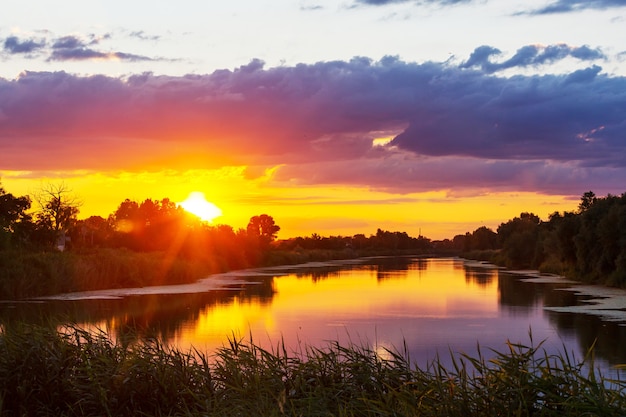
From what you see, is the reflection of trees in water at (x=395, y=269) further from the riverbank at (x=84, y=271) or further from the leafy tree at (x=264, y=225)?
the leafy tree at (x=264, y=225)

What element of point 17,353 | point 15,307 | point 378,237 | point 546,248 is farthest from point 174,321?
point 378,237

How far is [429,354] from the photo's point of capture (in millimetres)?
17391

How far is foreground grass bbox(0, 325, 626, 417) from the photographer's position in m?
8.16

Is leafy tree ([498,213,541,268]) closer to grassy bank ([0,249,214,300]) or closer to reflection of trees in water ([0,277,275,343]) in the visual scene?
grassy bank ([0,249,214,300])

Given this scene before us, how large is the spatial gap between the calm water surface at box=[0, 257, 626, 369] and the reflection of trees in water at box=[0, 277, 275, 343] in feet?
0.12

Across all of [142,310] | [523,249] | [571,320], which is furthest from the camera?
[523,249]

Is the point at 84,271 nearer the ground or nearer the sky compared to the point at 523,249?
nearer the ground

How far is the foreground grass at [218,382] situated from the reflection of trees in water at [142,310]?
826 centimetres

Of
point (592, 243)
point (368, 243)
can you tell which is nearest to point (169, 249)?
point (592, 243)

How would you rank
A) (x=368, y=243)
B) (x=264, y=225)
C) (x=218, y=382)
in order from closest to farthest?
(x=218, y=382)
(x=264, y=225)
(x=368, y=243)

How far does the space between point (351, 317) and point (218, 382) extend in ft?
50.1

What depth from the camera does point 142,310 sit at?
2752 centimetres

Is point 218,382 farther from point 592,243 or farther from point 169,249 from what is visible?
point 169,249

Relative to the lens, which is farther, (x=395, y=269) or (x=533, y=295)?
(x=395, y=269)
